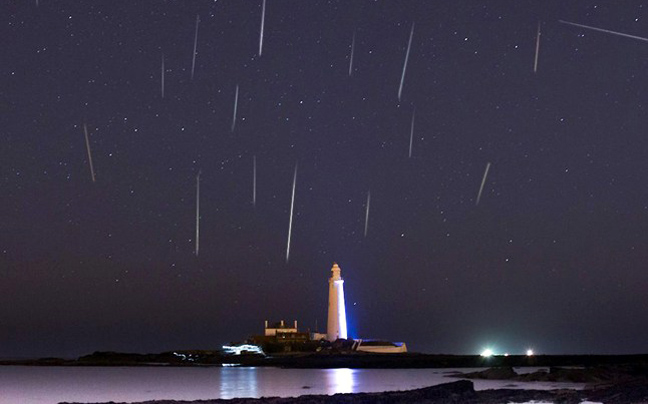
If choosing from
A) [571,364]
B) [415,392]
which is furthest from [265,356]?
[415,392]

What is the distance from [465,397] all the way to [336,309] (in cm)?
5971

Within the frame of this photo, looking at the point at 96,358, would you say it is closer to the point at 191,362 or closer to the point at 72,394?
the point at 191,362

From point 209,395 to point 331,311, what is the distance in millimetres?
50971

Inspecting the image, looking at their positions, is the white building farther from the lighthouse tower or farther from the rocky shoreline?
the rocky shoreline

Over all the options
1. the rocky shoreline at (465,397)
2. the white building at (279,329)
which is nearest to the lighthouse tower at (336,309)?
the white building at (279,329)

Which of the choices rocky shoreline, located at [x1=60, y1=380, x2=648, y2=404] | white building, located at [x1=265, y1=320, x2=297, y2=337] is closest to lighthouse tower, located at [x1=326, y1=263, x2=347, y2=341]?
white building, located at [x1=265, y1=320, x2=297, y2=337]

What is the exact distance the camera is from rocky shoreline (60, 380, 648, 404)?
92.0ft

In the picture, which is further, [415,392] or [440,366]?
[440,366]

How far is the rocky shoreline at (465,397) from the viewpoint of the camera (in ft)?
92.0

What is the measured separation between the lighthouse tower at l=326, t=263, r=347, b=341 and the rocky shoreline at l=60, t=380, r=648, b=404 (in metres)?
56.2

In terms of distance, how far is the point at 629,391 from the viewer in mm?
30031

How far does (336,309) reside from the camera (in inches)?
3487

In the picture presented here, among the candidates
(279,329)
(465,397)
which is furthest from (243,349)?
(465,397)

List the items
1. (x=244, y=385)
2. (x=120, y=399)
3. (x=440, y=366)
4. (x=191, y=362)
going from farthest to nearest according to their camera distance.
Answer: (x=191, y=362) → (x=440, y=366) → (x=244, y=385) → (x=120, y=399)
